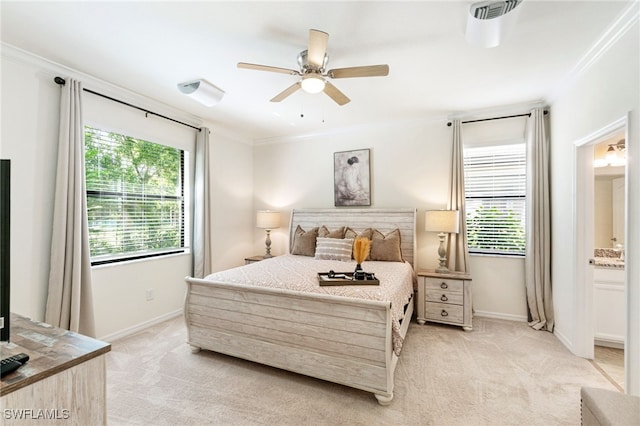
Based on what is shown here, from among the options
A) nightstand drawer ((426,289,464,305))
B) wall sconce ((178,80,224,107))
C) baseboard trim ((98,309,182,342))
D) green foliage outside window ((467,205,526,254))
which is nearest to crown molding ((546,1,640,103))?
green foliage outside window ((467,205,526,254))

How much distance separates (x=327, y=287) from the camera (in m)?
2.42

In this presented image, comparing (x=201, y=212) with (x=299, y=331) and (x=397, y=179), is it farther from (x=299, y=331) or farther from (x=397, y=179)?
(x=397, y=179)

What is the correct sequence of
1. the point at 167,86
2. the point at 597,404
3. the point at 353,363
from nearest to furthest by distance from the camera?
the point at 597,404 < the point at 353,363 < the point at 167,86

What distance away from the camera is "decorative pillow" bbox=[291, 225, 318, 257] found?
4.20 meters

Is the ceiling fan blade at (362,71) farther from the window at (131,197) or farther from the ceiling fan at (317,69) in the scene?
the window at (131,197)

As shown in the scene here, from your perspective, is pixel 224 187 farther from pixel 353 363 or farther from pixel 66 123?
pixel 353 363

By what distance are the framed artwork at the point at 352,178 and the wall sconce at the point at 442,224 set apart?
1051mm

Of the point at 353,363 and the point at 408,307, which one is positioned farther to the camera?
the point at 408,307

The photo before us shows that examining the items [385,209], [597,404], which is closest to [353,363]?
[597,404]

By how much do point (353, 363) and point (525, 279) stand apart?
273cm

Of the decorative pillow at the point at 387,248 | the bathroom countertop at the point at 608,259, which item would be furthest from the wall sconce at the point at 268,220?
the bathroom countertop at the point at 608,259

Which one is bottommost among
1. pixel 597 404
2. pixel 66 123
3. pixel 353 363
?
pixel 353 363

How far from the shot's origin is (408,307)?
324 cm

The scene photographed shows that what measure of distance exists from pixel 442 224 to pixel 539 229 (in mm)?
1079
